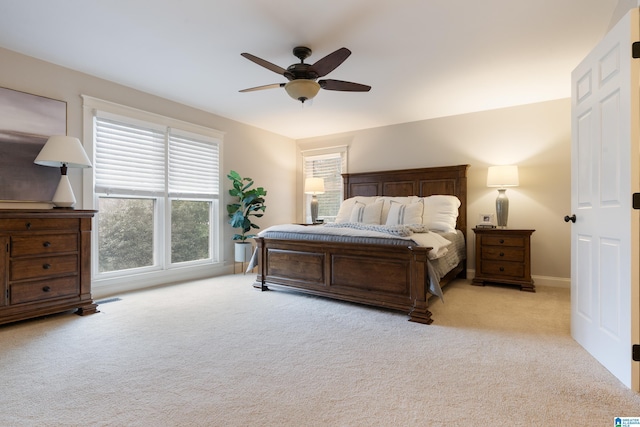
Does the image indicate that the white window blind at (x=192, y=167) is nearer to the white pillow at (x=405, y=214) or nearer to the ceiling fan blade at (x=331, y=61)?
the ceiling fan blade at (x=331, y=61)

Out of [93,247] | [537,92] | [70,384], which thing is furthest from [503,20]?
[93,247]

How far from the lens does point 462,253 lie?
428 cm

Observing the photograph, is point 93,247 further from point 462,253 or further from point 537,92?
point 537,92

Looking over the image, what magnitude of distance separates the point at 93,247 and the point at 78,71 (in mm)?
1871

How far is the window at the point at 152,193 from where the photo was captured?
3527mm

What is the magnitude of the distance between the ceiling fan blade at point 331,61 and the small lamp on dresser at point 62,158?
90.0 inches

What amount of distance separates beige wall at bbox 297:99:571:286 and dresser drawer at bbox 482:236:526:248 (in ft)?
1.79

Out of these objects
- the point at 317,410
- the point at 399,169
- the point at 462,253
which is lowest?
the point at 317,410

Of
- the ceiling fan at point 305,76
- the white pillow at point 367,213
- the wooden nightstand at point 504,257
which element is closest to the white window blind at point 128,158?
the ceiling fan at point 305,76

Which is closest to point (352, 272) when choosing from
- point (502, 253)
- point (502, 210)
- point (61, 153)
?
point (502, 253)

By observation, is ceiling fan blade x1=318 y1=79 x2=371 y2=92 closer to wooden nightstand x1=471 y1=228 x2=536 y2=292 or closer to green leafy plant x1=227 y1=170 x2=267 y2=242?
green leafy plant x1=227 y1=170 x2=267 y2=242

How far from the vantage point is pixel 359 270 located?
3.05 metres

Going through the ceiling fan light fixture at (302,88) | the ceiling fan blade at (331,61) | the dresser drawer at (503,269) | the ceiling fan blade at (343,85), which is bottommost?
the dresser drawer at (503,269)

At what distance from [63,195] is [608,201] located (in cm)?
420
